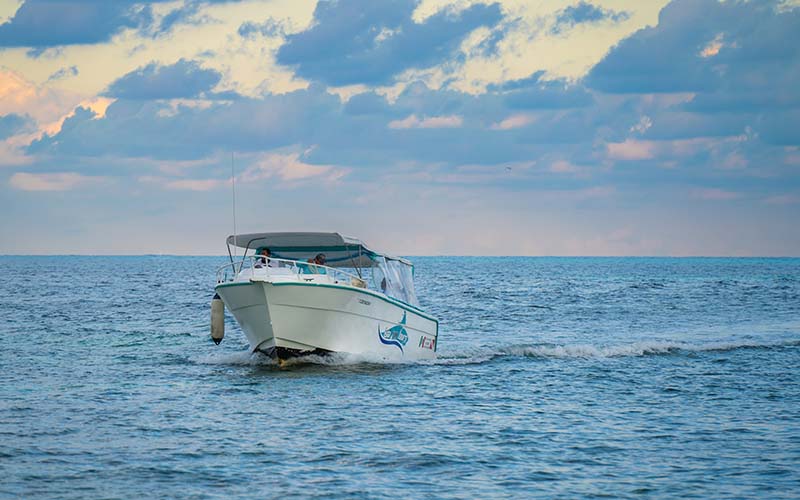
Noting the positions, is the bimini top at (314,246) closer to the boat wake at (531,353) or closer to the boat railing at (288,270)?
the boat railing at (288,270)

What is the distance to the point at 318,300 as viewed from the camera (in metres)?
23.3

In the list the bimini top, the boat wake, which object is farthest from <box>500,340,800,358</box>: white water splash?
the bimini top

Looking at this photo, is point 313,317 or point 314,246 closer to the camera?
point 313,317

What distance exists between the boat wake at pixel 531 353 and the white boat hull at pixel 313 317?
27 cm

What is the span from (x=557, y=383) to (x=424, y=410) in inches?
200

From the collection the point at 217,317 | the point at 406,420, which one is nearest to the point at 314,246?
the point at 217,317

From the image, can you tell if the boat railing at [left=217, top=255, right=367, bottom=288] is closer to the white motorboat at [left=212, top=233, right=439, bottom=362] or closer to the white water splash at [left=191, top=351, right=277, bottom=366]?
the white motorboat at [left=212, top=233, right=439, bottom=362]

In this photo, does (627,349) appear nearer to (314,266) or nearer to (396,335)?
(396,335)

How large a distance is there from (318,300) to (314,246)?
2.70m

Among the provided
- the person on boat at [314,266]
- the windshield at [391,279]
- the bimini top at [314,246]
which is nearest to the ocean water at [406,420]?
the windshield at [391,279]

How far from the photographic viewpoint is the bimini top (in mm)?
25062

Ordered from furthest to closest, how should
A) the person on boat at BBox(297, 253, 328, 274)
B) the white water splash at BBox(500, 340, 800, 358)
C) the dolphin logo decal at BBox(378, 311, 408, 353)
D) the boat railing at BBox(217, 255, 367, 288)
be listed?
the white water splash at BBox(500, 340, 800, 358) < the dolphin logo decal at BBox(378, 311, 408, 353) < the person on boat at BBox(297, 253, 328, 274) < the boat railing at BBox(217, 255, 367, 288)

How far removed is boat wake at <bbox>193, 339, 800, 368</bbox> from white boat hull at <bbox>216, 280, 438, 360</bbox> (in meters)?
0.27

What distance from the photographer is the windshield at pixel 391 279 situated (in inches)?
1026
